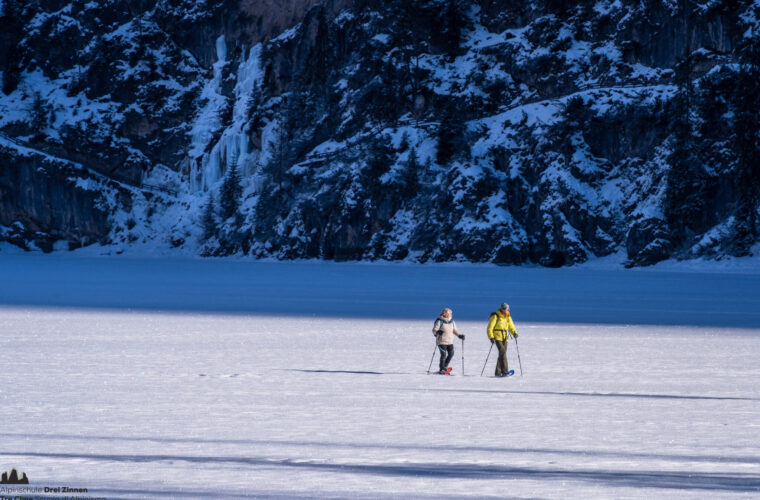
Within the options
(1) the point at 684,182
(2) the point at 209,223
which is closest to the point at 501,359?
(1) the point at 684,182

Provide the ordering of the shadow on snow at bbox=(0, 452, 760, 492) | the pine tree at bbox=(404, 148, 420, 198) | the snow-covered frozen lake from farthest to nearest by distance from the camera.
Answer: the pine tree at bbox=(404, 148, 420, 198), the snow-covered frozen lake, the shadow on snow at bbox=(0, 452, 760, 492)

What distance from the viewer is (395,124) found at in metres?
102

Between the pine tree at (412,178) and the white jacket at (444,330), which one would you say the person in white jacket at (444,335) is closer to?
the white jacket at (444,330)

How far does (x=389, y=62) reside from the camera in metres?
105

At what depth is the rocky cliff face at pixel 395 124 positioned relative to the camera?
285ft

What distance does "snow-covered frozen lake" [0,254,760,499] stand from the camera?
8461 millimetres

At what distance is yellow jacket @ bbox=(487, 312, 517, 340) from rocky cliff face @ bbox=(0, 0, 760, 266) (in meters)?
66.0

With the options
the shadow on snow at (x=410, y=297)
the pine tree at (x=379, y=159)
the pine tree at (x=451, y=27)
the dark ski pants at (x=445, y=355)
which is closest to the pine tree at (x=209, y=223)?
the pine tree at (x=379, y=159)

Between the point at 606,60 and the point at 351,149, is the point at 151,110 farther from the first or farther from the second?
the point at 606,60

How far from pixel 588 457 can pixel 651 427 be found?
81.1 inches

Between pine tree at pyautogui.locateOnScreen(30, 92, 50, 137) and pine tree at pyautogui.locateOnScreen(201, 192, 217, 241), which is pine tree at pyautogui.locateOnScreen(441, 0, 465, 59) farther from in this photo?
pine tree at pyautogui.locateOnScreen(30, 92, 50, 137)

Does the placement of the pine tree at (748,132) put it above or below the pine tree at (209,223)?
above

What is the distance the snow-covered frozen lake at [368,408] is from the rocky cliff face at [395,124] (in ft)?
199

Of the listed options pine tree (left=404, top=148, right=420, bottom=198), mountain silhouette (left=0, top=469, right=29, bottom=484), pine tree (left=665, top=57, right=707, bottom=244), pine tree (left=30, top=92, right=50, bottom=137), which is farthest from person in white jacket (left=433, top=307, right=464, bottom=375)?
pine tree (left=30, top=92, right=50, bottom=137)
